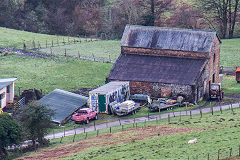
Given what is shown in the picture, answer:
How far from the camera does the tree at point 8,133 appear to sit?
47531 millimetres

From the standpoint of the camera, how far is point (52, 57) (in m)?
92.3

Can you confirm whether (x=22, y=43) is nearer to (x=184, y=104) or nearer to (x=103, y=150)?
(x=184, y=104)

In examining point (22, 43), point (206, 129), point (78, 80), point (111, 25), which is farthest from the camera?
point (111, 25)

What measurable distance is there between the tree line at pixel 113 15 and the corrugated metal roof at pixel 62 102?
59.7m

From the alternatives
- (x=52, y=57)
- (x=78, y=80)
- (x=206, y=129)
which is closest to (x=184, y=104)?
(x=206, y=129)

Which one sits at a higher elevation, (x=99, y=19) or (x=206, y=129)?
(x=99, y=19)

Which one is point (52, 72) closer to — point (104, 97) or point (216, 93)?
point (104, 97)

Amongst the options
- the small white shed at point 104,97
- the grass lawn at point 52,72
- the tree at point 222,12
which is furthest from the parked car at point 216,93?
the tree at point 222,12

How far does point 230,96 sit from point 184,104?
8428 mm

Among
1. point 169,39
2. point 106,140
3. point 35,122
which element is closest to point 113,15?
point 169,39

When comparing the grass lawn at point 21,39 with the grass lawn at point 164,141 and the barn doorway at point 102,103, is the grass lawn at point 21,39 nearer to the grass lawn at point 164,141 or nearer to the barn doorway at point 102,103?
the barn doorway at point 102,103

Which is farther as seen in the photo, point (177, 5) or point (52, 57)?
point (177, 5)

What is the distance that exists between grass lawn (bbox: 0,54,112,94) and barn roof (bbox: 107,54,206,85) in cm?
705

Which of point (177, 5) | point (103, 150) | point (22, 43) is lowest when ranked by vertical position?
point (103, 150)
